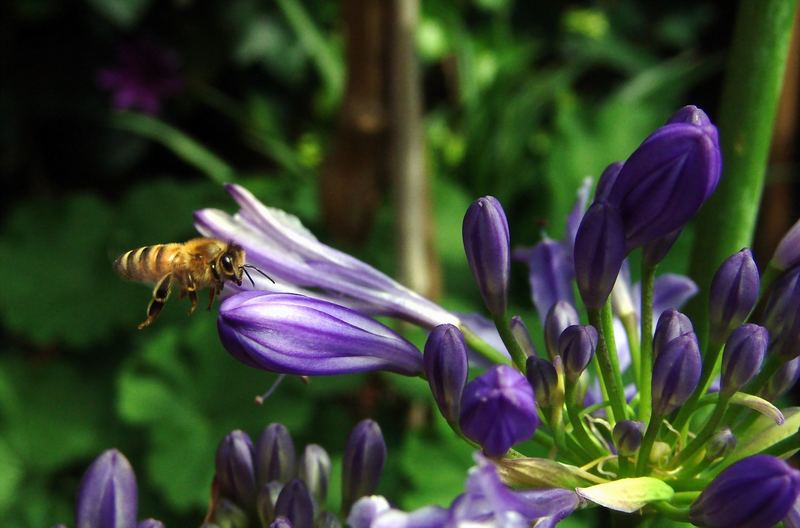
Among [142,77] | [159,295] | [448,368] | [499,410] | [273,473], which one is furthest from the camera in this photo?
[142,77]

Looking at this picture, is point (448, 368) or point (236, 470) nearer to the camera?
point (448, 368)

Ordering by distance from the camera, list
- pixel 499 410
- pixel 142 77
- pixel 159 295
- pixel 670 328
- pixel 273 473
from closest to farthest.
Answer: pixel 499 410
pixel 670 328
pixel 273 473
pixel 159 295
pixel 142 77

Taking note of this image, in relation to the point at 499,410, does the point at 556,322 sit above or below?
above

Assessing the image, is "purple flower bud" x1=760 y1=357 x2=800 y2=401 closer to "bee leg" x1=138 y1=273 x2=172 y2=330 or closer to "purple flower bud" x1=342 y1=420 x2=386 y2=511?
"purple flower bud" x1=342 y1=420 x2=386 y2=511

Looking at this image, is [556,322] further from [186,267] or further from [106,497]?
[106,497]

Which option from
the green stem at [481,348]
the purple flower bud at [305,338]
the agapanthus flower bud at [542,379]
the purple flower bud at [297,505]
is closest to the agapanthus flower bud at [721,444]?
the agapanthus flower bud at [542,379]

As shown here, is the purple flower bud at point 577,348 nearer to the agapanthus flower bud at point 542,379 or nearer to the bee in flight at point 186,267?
the agapanthus flower bud at point 542,379

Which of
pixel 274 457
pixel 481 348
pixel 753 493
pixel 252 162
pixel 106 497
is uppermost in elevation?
pixel 252 162

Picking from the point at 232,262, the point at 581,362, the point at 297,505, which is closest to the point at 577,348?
the point at 581,362
